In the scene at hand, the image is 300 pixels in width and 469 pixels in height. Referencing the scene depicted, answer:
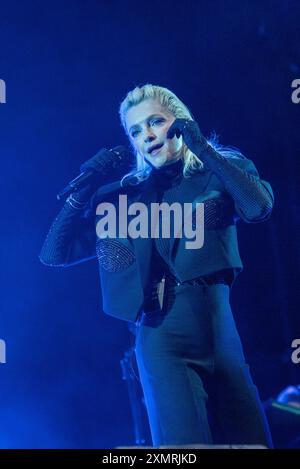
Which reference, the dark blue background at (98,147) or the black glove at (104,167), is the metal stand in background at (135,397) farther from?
the black glove at (104,167)

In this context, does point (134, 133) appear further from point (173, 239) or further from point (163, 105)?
point (173, 239)

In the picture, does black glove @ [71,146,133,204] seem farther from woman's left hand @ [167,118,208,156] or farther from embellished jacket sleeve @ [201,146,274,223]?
embellished jacket sleeve @ [201,146,274,223]

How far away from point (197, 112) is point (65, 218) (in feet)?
2.14

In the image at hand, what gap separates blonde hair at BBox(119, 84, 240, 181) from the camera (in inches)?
87.2

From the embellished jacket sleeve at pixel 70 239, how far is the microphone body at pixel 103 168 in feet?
0.31

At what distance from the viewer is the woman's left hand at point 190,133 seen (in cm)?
204

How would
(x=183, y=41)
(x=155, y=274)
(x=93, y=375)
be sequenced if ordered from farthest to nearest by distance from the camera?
(x=183, y=41)
(x=93, y=375)
(x=155, y=274)

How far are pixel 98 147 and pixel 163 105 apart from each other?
30 centimetres

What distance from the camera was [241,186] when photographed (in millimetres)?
1985

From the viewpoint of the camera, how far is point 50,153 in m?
2.35

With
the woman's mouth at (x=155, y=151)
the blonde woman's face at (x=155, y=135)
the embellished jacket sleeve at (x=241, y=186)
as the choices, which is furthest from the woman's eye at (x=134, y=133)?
the embellished jacket sleeve at (x=241, y=186)

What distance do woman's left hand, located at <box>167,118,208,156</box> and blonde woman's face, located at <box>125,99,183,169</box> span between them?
0.03 m
